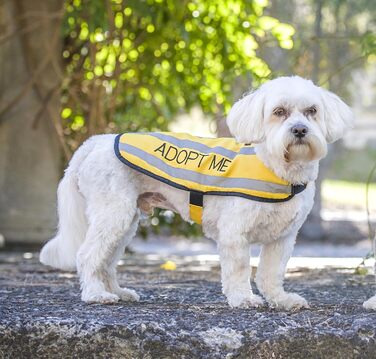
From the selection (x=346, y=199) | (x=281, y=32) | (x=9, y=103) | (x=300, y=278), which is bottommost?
(x=346, y=199)

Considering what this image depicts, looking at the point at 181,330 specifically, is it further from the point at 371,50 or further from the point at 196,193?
the point at 371,50

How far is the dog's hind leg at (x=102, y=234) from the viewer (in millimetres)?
5242

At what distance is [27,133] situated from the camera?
409 inches

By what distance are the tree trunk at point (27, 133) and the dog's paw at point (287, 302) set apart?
5.51 m

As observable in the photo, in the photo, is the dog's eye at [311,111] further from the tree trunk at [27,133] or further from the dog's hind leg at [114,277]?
the tree trunk at [27,133]

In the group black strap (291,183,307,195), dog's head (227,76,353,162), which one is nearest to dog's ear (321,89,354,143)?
dog's head (227,76,353,162)

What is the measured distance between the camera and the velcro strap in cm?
518

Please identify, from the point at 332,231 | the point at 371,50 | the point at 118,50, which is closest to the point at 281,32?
the point at 118,50

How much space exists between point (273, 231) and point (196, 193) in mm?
486

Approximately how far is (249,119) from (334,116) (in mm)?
456

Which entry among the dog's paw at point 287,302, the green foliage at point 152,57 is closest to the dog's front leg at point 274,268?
the dog's paw at point 287,302

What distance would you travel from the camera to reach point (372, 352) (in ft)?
14.2

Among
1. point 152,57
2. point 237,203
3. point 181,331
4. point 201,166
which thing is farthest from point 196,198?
point 152,57

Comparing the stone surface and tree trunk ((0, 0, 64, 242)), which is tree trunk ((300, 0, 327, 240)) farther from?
the stone surface
